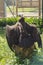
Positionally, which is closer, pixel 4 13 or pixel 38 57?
pixel 38 57

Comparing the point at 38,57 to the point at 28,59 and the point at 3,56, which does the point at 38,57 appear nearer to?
the point at 28,59

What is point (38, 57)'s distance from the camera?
2.90 metres

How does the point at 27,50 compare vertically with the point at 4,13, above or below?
above

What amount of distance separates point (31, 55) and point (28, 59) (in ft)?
0.32

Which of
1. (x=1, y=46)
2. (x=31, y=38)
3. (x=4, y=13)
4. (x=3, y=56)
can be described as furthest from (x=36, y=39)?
(x=4, y=13)

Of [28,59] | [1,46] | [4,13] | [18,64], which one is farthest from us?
[4,13]

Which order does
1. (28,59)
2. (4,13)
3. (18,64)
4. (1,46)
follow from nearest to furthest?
(18,64) < (28,59) < (1,46) < (4,13)

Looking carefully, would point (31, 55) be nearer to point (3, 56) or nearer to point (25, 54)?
point (25, 54)

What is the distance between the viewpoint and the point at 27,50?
291 centimetres

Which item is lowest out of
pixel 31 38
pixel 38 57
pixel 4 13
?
pixel 4 13

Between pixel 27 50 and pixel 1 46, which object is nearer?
pixel 27 50

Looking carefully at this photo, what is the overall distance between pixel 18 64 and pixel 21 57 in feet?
0.72

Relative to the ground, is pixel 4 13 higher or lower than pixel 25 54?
lower

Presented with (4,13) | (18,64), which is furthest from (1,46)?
(4,13)
